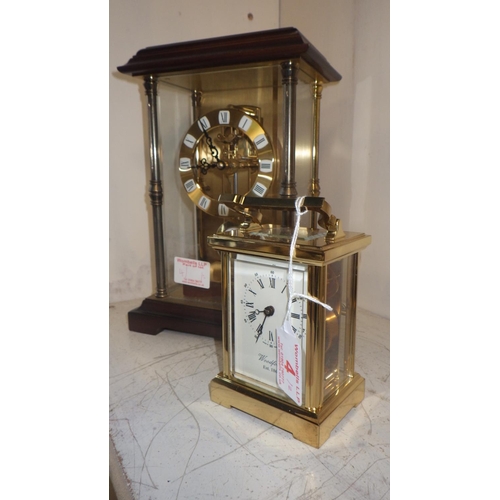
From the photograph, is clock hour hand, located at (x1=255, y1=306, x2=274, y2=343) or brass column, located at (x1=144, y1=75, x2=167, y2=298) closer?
clock hour hand, located at (x1=255, y1=306, x2=274, y2=343)

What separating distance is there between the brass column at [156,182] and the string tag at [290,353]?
1.98ft

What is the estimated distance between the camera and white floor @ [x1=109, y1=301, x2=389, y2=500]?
1.91 feet

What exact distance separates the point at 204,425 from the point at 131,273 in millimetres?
902

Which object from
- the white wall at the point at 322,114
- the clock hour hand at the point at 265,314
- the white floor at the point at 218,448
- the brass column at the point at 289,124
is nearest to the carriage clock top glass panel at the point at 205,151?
the brass column at the point at 289,124

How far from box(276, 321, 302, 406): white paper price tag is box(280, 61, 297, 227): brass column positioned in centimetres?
47

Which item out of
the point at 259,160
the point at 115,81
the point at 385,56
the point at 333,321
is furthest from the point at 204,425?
the point at 115,81

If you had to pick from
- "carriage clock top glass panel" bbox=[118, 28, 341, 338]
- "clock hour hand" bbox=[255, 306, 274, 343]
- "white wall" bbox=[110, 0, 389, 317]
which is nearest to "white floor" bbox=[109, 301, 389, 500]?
"clock hour hand" bbox=[255, 306, 274, 343]

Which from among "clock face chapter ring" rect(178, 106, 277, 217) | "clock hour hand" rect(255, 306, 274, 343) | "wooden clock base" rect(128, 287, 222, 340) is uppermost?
"clock face chapter ring" rect(178, 106, 277, 217)

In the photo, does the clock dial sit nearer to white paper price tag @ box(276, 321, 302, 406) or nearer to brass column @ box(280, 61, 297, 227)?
white paper price tag @ box(276, 321, 302, 406)

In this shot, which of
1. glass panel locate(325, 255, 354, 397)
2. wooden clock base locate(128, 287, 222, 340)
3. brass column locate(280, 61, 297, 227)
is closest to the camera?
glass panel locate(325, 255, 354, 397)

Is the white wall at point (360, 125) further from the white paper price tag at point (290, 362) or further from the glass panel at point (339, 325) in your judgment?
the white paper price tag at point (290, 362)

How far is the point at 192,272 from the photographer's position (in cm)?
116

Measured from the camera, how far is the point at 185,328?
44.9 inches

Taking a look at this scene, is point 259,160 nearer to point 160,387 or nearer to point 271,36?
point 271,36
